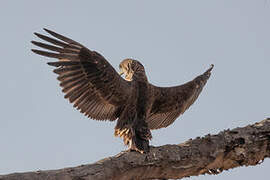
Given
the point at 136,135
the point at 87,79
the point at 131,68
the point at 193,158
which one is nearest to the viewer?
Result: the point at 193,158

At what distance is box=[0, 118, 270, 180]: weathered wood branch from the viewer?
533cm

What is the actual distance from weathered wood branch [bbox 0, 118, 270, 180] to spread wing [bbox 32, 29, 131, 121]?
102 centimetres

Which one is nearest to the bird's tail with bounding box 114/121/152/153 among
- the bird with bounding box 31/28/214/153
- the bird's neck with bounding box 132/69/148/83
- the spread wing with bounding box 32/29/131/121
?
the bird with bounding box 31/28/214/153

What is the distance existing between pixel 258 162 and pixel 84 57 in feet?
8.25

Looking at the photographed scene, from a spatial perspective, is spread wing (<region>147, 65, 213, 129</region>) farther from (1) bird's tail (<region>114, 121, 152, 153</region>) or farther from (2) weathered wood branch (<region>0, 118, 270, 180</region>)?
(2) weathered wood branch (<region>0, 118, 270, 180</region>)

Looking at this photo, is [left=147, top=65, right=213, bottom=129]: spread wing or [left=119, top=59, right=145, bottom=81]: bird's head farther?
[left=147, top=65, right=213, bottom=129]: spread wing

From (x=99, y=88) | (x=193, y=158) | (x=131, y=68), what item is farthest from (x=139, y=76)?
(x=193, y=158)

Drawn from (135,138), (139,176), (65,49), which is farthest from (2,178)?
(65,49)

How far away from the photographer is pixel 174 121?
24.4 ft

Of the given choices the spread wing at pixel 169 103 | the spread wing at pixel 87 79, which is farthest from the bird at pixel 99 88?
the spread wing at pixel 169 103

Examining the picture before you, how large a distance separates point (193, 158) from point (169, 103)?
1.46m

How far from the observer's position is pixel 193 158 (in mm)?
5867

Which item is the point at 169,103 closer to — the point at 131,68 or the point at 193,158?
the point at 131,68

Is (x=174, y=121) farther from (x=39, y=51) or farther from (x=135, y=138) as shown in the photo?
(x=39, y=51)
